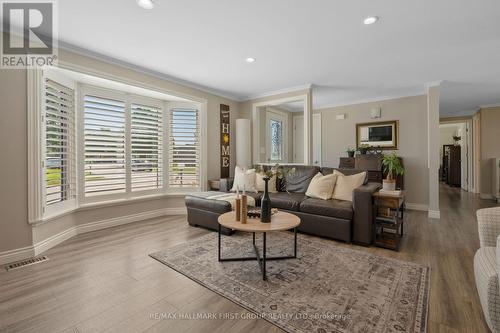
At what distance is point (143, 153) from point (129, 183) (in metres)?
0.58

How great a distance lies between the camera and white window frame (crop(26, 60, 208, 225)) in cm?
261

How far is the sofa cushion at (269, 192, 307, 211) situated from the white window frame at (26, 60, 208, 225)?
1.73 meters

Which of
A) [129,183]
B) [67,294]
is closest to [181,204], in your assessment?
[129,183]

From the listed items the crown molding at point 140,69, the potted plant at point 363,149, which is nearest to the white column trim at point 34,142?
the crown molding at point 140,69

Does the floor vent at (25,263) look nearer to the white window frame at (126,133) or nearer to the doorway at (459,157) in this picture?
the white window frame at (126,133)

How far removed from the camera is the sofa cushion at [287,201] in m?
3.44

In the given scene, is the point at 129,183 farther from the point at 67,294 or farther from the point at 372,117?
the point at 372,117

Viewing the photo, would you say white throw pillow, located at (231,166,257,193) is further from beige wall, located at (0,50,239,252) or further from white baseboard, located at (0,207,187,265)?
beige wall, located at (0,50,239,252)

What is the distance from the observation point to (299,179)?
4.05m

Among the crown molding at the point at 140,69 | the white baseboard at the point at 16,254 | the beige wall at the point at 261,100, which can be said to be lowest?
the white baseboard at the point at 16,254

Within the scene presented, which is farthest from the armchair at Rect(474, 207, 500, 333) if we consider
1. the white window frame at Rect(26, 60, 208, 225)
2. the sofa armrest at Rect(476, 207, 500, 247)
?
the white window frame at Rect(26, 60, 208, 225)

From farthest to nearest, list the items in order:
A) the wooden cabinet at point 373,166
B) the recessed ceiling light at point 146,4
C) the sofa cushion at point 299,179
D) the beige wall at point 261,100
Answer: the wooden cabinet at point 373,166
the beige wall at point 261,100
the sofa cushion at point 299,179
the recessed ceiling light at point 146,4

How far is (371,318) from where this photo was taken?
1605mm

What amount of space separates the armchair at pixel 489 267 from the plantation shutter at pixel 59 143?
4.19 metres
